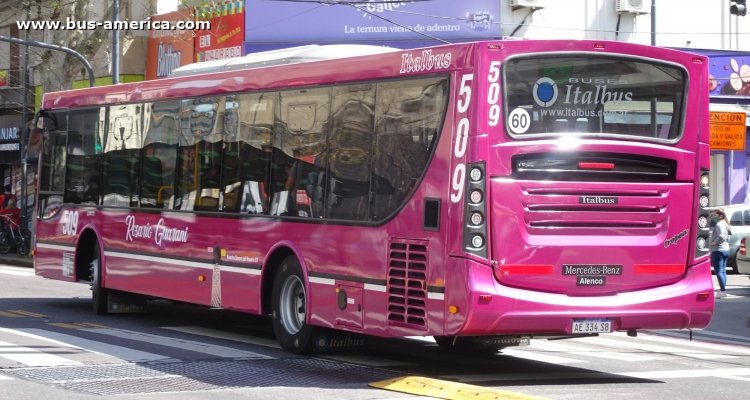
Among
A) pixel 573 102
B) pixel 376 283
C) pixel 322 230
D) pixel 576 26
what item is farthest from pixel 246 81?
pixel 576 26

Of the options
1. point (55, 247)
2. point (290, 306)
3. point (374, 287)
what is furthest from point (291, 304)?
point (55, 247)

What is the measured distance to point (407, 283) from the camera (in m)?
11.7

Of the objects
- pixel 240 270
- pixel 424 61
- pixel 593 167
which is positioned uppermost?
pixel 424 61

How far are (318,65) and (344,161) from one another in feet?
3.93

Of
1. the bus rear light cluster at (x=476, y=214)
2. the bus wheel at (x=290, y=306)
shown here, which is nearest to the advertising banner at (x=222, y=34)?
the bus wheel at (x=290, y=306)

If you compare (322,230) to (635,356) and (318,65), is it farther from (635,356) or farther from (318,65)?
(635,356)

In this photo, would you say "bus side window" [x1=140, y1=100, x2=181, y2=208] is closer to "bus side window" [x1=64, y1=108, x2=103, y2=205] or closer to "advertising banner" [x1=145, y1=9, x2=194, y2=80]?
"bus side window" [x1=64, y1=108, x2=103, y2=205]

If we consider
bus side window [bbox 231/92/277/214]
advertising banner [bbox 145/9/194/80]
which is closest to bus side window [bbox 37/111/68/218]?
bus side window [bbox 231/92/277/214]

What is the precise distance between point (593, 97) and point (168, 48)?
1101 inches

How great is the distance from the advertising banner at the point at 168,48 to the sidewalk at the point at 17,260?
6.66 metres

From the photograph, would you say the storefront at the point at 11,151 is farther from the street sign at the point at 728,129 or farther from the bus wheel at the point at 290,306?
the bus wheel at the point at 290,306

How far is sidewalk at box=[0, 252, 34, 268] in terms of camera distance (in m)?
34.0

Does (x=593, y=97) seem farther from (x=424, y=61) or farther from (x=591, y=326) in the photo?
(x=591, y=326)

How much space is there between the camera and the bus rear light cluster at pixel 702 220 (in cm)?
1200
